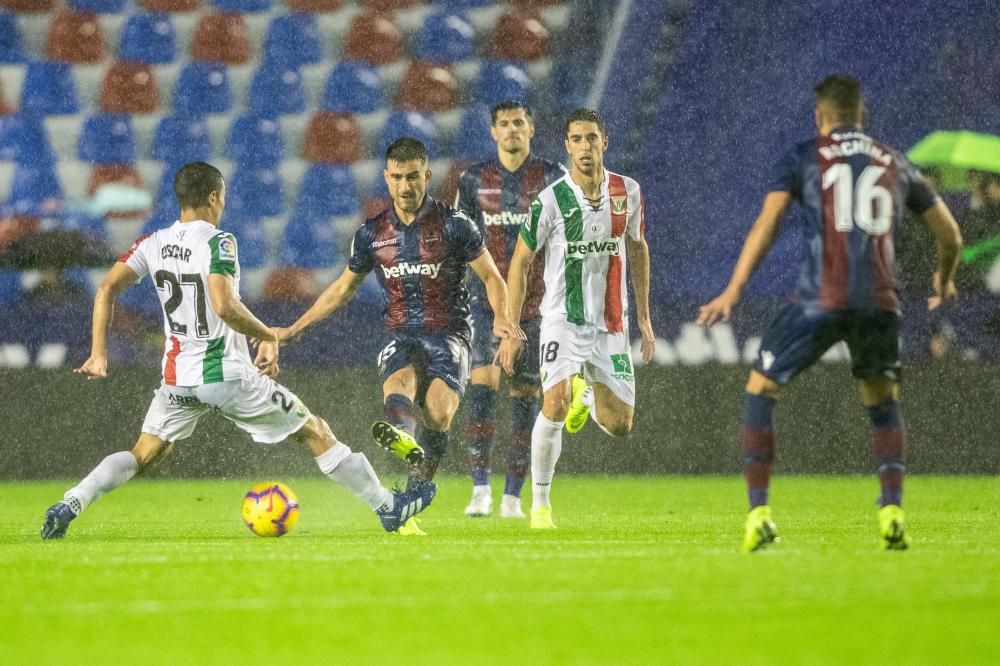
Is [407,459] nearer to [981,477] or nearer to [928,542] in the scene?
[928,542]

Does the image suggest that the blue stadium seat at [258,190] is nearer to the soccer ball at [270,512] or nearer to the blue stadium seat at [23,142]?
the blue stadium seat at [23,142]

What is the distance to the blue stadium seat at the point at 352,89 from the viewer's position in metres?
16.1

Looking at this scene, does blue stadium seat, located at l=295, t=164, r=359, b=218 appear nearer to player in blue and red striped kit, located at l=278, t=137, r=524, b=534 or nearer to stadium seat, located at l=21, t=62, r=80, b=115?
stadium seat, located at l=21, t=62, r=80, b=115

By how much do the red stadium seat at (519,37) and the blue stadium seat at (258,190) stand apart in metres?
2.46

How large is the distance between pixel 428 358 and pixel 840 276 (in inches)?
99.4

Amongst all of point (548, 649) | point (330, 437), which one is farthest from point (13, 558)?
point (548, 649)

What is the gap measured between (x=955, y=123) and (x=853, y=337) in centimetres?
800

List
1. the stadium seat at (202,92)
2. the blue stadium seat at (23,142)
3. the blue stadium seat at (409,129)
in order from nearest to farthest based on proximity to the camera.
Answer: the blue stadium seat at (409,129)
the blue stadium seat at (23,142)
the stadium seat at (202,92)

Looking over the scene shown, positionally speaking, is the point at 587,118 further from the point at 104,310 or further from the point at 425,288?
the point at 104,310

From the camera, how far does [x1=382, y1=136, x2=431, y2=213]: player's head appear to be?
7539 millimetres

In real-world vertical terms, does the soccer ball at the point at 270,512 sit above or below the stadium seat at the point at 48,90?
below

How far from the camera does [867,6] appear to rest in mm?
13758

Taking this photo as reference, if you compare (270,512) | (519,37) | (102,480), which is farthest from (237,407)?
(519,37)

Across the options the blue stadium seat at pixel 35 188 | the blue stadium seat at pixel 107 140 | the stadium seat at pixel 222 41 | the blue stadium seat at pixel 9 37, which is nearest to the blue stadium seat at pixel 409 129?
the stadium seat at pixel 222 41
